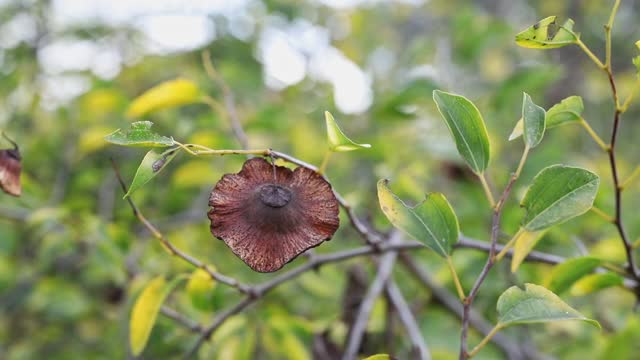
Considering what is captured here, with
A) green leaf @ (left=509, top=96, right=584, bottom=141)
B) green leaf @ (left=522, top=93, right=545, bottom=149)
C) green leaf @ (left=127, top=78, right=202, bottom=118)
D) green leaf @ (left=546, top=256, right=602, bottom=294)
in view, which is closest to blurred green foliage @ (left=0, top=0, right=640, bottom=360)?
green leaf @ (left=127, top=78, right=202, bottom=118)

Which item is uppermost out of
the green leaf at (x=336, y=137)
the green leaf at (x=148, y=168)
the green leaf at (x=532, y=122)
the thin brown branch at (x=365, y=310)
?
the green leaf at (x=532, y=122)

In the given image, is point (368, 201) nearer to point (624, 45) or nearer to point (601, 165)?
point (601, 165)

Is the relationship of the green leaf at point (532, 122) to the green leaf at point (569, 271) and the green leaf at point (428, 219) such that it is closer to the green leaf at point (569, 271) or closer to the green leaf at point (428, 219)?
the green leaf at point (428, 219)

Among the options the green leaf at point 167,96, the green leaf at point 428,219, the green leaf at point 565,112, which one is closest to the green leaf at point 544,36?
the green leaf at point 565,112

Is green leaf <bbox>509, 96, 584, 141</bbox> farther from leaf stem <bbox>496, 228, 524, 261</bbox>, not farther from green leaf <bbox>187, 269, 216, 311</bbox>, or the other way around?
green leaf <bbox>187, 269, 216, 311</bbox>

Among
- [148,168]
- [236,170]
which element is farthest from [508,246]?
[236,170]

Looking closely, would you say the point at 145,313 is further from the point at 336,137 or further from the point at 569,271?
the point at 569,271
